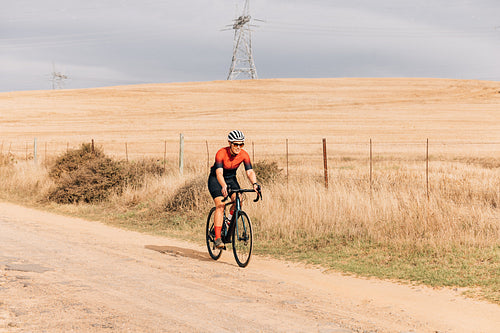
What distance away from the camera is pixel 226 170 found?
9172mm

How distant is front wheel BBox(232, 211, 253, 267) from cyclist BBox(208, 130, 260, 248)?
258 mm

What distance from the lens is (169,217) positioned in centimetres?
1516

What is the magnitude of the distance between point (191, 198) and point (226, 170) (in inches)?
255

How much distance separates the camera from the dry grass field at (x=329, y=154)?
1010cm

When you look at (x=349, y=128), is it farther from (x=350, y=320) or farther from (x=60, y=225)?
(x=350, y=320)

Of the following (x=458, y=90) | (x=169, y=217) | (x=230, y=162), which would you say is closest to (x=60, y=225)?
(x=169, y=217)

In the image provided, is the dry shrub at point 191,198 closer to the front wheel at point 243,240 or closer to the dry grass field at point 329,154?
the dry grass field at point 329,154

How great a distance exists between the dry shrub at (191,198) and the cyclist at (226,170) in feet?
18.5

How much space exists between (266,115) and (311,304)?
47.2m

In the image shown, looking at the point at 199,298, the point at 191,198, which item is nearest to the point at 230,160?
the point at 199,298

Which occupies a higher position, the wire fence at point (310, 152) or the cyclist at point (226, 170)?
the wire fence at point (310, 152)

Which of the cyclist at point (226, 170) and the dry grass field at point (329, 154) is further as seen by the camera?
the dry grass field at point (329, 154)

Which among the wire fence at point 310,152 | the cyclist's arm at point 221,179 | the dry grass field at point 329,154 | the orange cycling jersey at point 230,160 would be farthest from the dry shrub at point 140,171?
the cyclist's arm at point 221,179

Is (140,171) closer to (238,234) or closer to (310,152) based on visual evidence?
(238,234)
